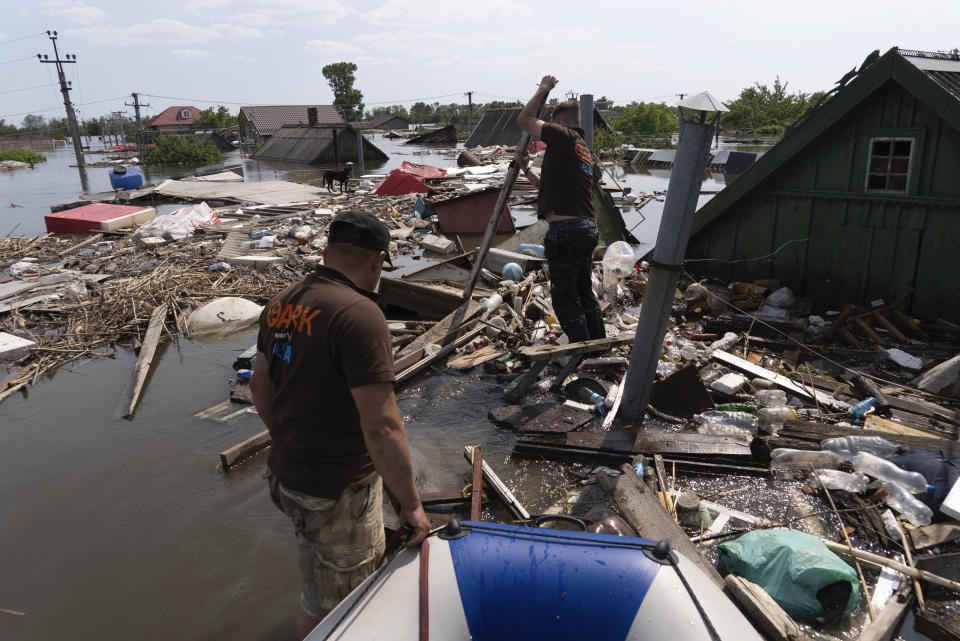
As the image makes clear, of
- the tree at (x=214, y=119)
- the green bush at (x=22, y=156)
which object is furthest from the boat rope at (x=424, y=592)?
the tree at (x=214, y=119)

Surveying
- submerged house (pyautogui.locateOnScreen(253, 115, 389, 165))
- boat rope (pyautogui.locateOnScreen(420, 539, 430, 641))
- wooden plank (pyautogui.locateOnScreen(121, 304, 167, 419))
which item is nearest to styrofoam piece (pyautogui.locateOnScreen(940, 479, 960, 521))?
boat rope (pyautogui.locateOnScreen(420, 539, 430, 641))

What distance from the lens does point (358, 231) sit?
227 cm

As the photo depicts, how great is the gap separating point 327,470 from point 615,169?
29509mm

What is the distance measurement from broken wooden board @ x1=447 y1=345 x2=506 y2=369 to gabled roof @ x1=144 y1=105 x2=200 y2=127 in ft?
291

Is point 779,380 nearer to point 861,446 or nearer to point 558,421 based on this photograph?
point 861,446

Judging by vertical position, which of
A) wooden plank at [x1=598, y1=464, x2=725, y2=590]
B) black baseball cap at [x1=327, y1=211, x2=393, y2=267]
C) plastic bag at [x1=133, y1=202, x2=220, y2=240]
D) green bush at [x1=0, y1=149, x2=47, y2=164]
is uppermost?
green bush at [x1=0, y1=149, x2=47, y2=164]

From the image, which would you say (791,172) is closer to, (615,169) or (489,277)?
(489,277)

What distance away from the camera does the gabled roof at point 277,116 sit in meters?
53.9

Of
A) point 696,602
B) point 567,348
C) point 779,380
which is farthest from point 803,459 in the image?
point 696,602

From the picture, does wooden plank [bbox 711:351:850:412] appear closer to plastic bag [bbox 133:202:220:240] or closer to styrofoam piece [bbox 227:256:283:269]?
styrofoam piece [bbox 227:256:283:269]

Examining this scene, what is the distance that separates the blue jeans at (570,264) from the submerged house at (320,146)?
101 feet

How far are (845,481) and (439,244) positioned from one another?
9080mm

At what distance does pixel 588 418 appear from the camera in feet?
16.7

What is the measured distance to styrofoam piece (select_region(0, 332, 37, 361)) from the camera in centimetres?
720
